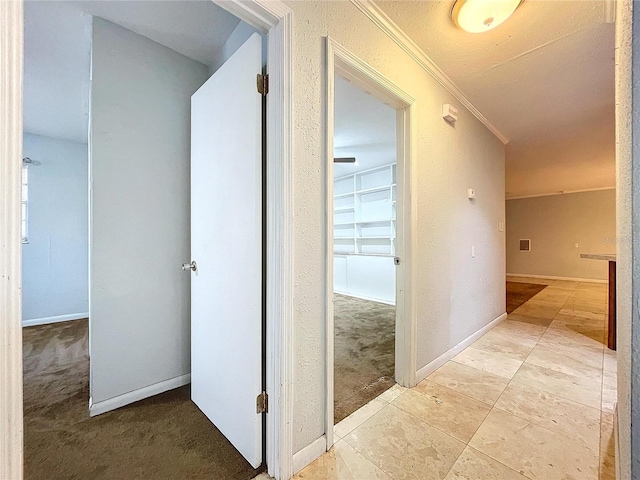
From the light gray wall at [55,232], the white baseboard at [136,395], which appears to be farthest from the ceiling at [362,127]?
the light gray wall at [55,232]

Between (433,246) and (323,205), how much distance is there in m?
1.16

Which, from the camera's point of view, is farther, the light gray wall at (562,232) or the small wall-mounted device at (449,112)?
the light gray wall at (562,232)

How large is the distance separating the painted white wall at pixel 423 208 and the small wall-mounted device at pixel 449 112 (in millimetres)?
42

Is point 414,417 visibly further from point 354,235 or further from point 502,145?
point 354,235

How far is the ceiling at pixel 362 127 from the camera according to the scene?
2412 mm

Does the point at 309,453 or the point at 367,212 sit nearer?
the point at 309,453

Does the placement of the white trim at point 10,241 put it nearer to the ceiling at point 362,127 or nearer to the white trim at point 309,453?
the white trim at point 309,453

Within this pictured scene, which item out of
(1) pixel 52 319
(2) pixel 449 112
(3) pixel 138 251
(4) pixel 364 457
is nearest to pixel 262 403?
(4) pixel 364 457

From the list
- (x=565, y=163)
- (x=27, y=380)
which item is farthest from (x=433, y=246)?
(x=565, y=163)

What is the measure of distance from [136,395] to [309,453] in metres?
1.24

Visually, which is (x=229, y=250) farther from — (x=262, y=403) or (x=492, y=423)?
(x=492, y=423)

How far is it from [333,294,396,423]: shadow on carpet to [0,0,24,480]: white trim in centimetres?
134

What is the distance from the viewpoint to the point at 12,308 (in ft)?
1.96

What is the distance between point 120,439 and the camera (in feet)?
4.35
